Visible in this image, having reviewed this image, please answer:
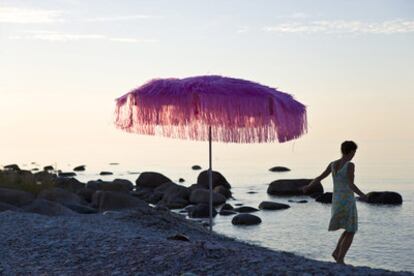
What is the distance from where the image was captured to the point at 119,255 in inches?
384

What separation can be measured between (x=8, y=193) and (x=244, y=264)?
41.8 ft

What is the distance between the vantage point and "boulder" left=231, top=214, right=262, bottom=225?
2114 centimetres

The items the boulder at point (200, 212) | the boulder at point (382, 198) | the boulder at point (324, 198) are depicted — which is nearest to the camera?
the boulder at point (200, 212)

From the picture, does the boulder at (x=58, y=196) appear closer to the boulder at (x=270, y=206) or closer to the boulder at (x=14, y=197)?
the boulder at (x=14, y=197)

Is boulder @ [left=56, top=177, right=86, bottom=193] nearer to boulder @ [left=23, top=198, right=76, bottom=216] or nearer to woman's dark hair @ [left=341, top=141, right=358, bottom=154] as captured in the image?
boulder @ [left=23, top=198, right=76, bottom=216]

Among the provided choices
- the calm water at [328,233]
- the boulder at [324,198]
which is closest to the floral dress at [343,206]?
the calm water at [328,233]

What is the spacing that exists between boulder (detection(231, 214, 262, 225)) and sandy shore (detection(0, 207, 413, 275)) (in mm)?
6789

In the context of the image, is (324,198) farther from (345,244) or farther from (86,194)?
(345,244)

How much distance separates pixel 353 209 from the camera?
32.7ft

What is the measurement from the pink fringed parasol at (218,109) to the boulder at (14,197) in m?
8.45

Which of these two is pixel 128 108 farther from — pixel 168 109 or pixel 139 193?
pixel 139 193

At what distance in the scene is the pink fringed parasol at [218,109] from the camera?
37.0ft


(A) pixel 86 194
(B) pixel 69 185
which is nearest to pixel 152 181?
(B) pixel 69 185

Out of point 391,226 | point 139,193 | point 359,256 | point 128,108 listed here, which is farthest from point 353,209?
point 139,193
